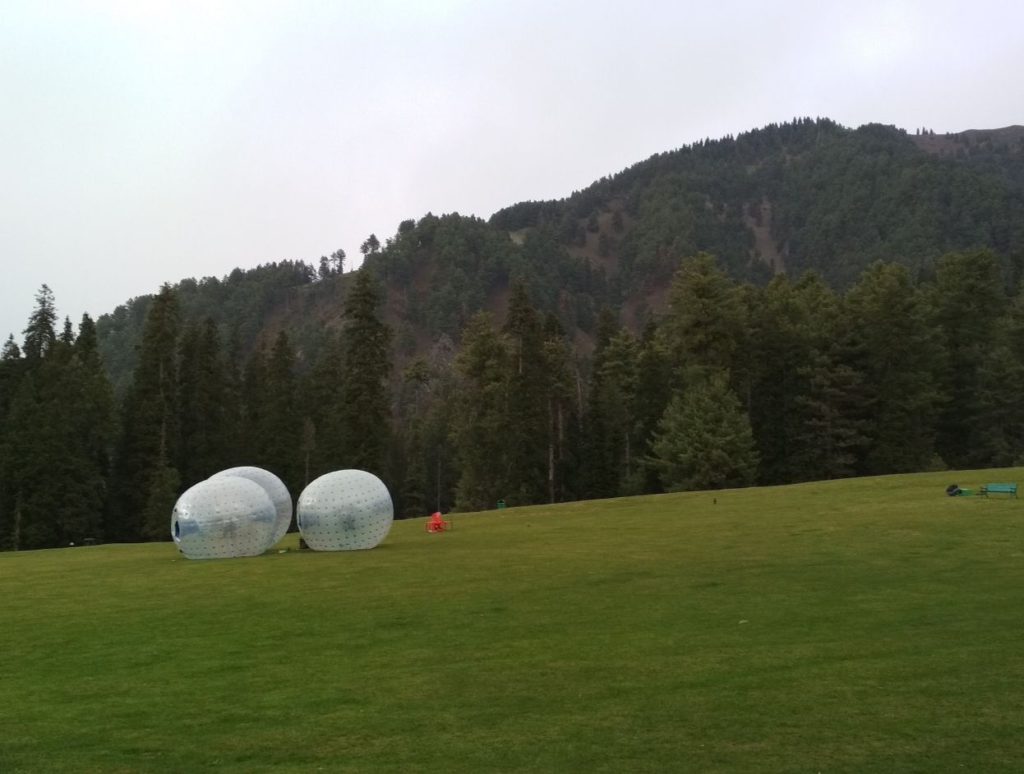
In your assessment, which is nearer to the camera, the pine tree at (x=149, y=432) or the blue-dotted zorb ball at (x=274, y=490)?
the blue-dotted zorb ball at (x=274, y=490)

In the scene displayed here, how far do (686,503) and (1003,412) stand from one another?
138 ft

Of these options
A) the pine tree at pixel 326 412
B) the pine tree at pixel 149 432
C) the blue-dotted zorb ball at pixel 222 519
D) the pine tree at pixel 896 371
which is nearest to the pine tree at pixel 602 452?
the pine tree at pixel 896 371

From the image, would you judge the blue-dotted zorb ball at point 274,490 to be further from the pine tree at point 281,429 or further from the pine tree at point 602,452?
the pine tree at point 602,452

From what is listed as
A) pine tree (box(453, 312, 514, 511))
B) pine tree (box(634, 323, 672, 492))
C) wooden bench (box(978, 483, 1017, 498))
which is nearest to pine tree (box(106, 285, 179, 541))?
pine tree (box(453, 312, 514, 511))

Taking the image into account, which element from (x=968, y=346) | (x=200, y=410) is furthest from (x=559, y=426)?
(x=968, y=346)

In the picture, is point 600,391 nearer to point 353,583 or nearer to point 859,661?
point 353,583

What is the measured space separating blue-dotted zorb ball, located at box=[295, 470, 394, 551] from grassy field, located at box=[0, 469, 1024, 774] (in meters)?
3.23

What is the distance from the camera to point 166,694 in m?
10.7

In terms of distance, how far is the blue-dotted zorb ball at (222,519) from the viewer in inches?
1011

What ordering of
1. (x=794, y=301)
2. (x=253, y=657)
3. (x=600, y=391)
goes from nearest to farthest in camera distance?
(x=253, y=657), (x=794, y=301), (x=600, y=391)

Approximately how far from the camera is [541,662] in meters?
11.6

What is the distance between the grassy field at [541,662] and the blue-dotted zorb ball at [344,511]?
10.6 ft

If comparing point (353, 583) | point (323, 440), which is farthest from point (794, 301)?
point (353, 583)

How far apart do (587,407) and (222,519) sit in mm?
60866
